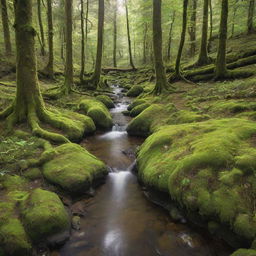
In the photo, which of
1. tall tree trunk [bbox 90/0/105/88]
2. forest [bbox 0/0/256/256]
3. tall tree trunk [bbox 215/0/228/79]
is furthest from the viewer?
tall tree trunk [bbox 90/0/105/88]

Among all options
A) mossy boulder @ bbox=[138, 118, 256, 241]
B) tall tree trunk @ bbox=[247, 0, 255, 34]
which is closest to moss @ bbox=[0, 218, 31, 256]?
mossy boulder @ bbox=[138, 118, 256, 241]

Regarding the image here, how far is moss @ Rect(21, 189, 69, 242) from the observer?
418 centimetres

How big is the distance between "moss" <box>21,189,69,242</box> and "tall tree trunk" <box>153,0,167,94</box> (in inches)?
390

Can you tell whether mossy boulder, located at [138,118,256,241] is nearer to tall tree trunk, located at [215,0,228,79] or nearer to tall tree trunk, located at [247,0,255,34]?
tall tree trunk, located at [215,0,228,79]

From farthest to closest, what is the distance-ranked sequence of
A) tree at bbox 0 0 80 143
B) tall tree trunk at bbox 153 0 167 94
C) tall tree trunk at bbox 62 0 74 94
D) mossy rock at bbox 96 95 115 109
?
mossy rock at bbox 96 95 115 109 → tall tree trunk at bbox 62 0 74 94 → tall tree trunk at bbox 153 0 167 94 → tree at bbox 0 0 80 143

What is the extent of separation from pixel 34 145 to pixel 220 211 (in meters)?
5.52

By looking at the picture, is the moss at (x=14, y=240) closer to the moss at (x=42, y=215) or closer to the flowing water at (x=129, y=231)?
the moss at (x=42, y=215)

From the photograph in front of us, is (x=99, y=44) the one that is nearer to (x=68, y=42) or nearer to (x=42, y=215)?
(x=68, y=42)

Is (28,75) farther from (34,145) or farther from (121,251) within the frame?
(121,251)

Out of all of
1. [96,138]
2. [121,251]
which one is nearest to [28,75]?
[96,138]

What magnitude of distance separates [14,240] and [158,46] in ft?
38.7

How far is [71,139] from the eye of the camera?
8.46 meters

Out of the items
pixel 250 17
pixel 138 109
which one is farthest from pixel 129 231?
pixel 250 17

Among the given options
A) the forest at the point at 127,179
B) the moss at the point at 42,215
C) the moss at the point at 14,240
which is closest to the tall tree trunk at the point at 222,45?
the forest at the point at 127,179
